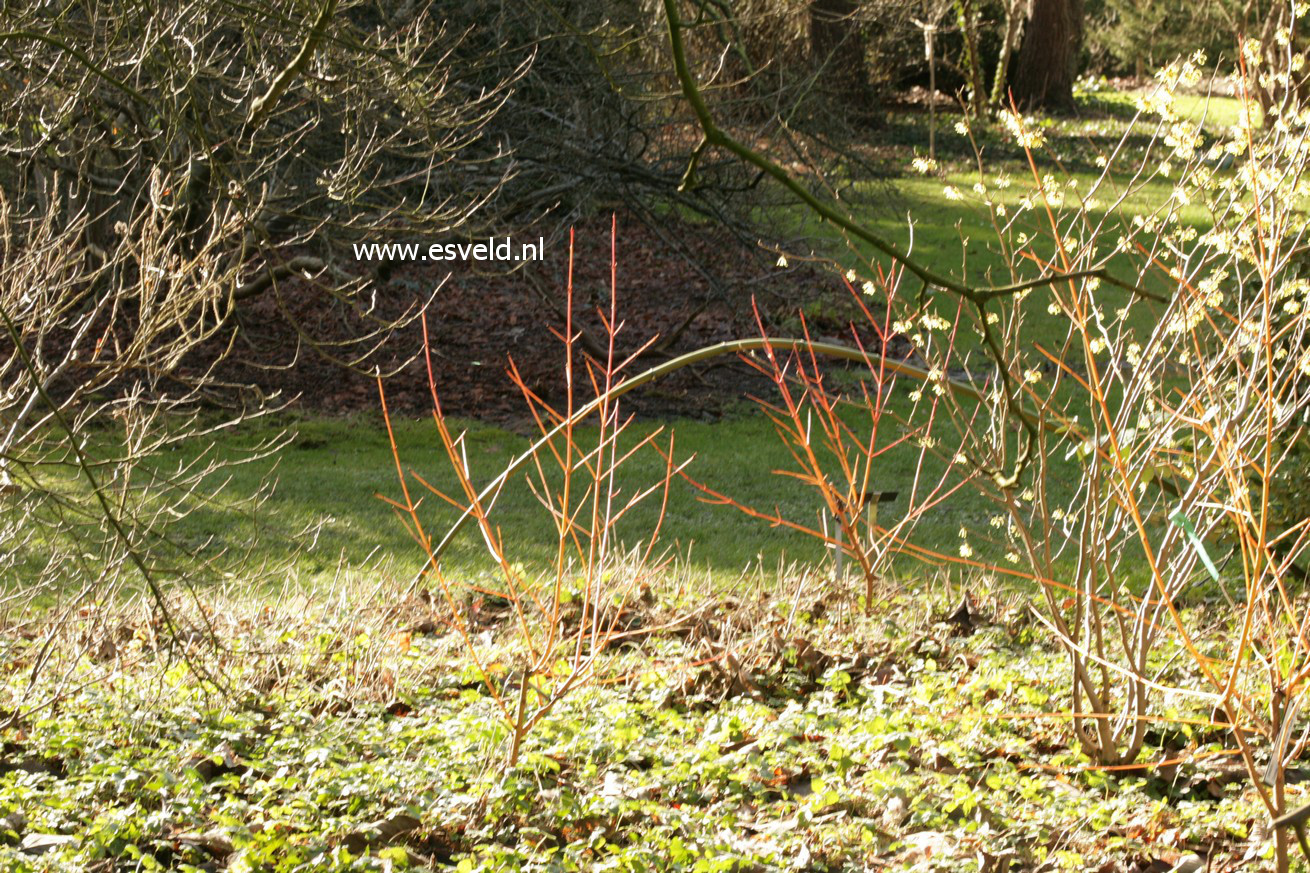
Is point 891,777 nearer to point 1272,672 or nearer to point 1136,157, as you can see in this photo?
point 1272,672

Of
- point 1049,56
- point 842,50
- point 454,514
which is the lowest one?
point 454,514

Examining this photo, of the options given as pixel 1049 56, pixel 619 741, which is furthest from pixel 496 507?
pixel 1049 56

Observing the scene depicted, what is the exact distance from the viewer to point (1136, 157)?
2205 centimetres

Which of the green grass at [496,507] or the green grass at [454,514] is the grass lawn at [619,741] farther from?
the green grass at [496,507]

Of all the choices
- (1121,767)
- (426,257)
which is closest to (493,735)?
(1121,767)

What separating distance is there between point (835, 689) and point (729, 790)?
3.12 feet

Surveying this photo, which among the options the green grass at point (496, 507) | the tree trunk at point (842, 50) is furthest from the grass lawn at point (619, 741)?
the tree trunk at point (842, 50)

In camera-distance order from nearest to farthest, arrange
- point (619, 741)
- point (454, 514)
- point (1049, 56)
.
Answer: point (619, 741) → point (454, 514) → point (1049, 56)

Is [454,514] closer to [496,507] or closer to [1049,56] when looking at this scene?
[496,507]

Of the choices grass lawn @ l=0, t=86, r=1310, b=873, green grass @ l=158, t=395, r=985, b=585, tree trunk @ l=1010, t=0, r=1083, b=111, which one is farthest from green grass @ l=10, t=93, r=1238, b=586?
tree trunk @ l=1010, t=0, r=1083, b=111

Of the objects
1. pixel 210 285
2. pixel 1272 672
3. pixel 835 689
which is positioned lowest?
pixel 835 689

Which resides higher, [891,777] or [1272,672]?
[1272,672]

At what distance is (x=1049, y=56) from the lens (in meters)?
25.0

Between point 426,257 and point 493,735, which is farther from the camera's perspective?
point 426,257
